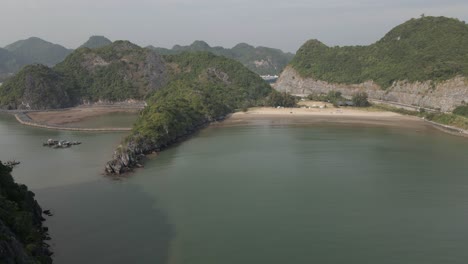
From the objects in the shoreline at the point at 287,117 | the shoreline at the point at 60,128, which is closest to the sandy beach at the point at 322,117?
the shoreline at the point at 287,117

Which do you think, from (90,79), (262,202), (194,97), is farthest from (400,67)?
(90,79)

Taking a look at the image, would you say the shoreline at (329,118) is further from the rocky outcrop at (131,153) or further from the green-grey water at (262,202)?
the rocky outcrop at (131,153)

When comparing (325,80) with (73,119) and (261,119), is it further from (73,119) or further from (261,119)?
(73,119)

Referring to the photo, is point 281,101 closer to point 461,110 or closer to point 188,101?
point 188,101

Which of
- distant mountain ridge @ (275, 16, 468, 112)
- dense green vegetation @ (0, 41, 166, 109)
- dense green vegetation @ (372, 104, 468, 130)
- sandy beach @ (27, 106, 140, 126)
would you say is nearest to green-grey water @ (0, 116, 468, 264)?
dense green vegetation @ (372, 104, 468, 130)

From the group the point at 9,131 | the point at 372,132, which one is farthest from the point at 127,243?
the point at 9,131

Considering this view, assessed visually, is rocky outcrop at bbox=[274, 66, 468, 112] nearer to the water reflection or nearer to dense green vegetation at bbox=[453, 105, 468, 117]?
dense green vegetation at bbox=[453, 105, 468, 117]

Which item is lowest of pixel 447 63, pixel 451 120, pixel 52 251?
pixel 52 251
